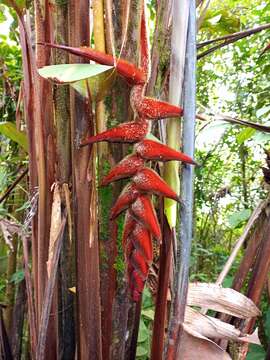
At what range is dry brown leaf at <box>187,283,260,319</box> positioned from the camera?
55 centimetres

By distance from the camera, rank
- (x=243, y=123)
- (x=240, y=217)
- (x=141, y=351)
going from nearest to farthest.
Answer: (x=243, y=123)
(x=141, y=351)
(x=240, y=217)

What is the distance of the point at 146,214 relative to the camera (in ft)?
1.34

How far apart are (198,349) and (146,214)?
211 millimetres

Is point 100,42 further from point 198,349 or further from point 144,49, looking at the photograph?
point 198,349

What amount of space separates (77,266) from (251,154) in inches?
76.0

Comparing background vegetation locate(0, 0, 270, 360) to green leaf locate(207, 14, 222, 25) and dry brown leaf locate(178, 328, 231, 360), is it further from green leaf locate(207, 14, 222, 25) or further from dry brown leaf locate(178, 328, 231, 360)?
dry brown leaf locate(178, 328, 231, 360)

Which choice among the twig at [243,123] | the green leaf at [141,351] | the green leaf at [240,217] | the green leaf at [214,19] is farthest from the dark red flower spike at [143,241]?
the green leaf at [240,217]

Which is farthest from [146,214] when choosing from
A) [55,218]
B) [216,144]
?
[216,144]

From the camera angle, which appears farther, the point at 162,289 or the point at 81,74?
the point at 162,289

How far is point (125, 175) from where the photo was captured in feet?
1.36

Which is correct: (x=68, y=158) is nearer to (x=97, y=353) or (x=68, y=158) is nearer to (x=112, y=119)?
(x=112, y=119)

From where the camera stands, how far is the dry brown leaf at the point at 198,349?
49cm

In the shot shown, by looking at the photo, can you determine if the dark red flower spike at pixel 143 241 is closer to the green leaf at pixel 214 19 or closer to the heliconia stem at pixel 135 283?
the heliconia stem at pixel 135 283

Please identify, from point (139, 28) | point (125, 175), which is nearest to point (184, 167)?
point (125, 175)
